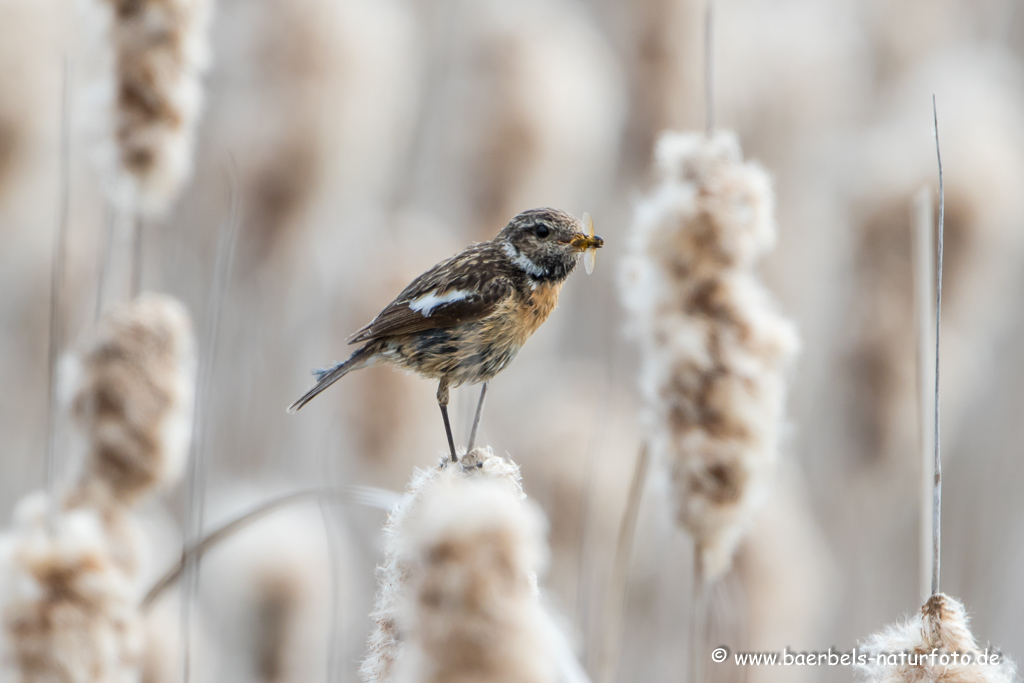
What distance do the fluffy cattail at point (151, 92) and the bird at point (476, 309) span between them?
718mm

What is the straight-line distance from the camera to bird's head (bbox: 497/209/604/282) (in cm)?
177

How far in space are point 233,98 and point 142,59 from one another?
6.76 feet

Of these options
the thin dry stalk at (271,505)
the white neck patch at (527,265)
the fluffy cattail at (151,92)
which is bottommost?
the thin dry stalk at (271,505)

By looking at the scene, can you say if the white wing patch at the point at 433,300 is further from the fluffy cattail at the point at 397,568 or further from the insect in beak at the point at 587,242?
the fluffy cattail at the point at 397,568

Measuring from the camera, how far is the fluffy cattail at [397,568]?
1.21 metres

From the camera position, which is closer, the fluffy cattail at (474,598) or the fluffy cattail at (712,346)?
the fluffy cattail at (474,598)

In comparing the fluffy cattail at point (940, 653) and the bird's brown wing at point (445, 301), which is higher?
the bird's brown wing at point (445, 301)

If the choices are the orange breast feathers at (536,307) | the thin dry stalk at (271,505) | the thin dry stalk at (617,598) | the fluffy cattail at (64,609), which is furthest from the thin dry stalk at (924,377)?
the fluffy cattail at (64,609)

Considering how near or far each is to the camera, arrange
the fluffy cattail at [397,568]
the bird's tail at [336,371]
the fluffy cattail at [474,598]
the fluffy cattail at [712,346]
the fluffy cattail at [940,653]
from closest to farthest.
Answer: the fluffy cattail at [474,598], the fluffy cattail at [397,568], the fluffy cattail at [940,653], the bird's tail at [336,371], the fluffy cattail at [712,346]

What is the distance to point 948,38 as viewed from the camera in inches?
174

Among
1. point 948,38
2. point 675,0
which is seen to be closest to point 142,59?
point 675,0

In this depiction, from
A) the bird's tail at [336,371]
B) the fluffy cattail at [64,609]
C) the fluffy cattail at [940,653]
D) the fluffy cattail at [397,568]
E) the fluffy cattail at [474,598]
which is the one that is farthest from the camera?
the bird's tail at [336,371]

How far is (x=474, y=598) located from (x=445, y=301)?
0.79m

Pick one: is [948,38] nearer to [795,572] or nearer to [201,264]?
[795,572]
